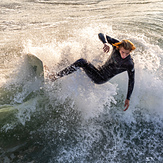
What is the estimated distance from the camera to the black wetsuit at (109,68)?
11.5ft

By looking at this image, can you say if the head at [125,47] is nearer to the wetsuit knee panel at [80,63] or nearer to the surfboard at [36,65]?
the wetsuit knee panel at [80,63]

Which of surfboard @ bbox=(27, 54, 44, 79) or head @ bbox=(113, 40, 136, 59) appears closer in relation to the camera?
head @ bbox=(113, 40, 136, 59)

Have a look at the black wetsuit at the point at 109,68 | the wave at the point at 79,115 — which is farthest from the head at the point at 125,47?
the wave at the point at 79,115

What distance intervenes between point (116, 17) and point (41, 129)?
7526 millimetres

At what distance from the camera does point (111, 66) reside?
3.78 metres

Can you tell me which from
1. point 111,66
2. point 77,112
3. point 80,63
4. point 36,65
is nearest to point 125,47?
point 111,66

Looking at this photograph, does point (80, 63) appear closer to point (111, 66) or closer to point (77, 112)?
point (111, 66)

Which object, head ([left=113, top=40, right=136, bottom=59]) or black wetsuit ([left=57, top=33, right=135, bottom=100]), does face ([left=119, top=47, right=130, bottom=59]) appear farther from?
black wetsuit ([left=57, top=33, right=135, bottom=100])

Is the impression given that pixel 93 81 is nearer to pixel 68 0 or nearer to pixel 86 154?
pixel 86 154

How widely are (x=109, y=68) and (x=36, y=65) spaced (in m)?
1.86

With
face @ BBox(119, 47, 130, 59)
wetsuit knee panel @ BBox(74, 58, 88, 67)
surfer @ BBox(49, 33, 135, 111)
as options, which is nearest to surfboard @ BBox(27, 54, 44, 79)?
surfer @ BBox(49, 33, 135, 111)

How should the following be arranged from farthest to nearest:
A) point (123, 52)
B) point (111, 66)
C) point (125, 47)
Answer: point (111, 66) < point (123, 52) < point (125, 47)

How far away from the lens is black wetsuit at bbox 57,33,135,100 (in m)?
3.52

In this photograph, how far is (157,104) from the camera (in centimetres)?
459
